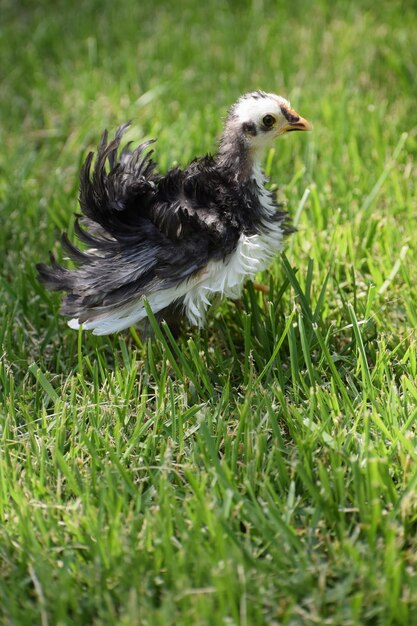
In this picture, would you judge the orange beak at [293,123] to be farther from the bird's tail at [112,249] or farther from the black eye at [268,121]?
the bird's tail at [112,249]

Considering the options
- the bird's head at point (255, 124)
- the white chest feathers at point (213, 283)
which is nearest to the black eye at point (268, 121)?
the bird's head at point (255, 124)

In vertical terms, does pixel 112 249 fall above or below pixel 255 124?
below

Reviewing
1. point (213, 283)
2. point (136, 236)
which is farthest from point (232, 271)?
point (136, 236)

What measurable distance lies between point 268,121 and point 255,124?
46 mm

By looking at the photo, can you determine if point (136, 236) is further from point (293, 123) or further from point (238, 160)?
point (293, 123)

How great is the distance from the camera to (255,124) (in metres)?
2.41

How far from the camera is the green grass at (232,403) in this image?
5.82 ft

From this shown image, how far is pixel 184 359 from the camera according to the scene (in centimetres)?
240

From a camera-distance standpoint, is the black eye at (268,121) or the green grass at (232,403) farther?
the black eye at (268,121)

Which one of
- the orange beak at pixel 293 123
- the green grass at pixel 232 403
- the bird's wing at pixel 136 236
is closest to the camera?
the green grass at pixel 232 403

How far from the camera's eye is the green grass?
1.78m

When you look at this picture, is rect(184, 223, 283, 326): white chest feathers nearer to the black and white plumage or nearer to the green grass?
the black and white plumage

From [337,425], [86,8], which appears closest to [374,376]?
[337,425]

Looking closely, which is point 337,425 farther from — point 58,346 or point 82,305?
point 58,346
